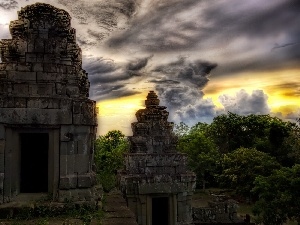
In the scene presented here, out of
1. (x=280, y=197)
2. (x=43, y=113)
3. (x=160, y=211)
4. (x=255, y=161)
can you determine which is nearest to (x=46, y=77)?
(x=43, y=113)

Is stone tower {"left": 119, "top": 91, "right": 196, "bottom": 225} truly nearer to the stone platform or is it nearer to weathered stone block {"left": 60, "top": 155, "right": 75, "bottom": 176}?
the stone platform

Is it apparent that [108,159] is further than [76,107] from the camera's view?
Yes

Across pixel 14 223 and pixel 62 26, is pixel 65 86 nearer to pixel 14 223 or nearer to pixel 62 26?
pixel 62 26

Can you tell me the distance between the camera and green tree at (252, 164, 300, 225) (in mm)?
14594

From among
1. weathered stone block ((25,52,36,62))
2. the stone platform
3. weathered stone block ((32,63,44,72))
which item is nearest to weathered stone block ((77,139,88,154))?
the stone platform

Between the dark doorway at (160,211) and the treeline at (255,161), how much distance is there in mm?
4292

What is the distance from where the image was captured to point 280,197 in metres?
15.0

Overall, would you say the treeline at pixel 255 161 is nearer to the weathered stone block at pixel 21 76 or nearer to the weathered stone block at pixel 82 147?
the weathered stone block at pixel 82 147

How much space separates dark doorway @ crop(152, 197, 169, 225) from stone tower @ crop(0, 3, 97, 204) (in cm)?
825

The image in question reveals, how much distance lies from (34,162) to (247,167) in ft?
71.8

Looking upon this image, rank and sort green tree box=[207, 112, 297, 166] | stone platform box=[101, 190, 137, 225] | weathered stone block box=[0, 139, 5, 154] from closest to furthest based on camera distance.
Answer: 1. stone platform box=[101, 190, 137, 225]
2. weathered stone block box=[0, 139, 5, 154]
3. green tree box=[207, 112, 297, 166]

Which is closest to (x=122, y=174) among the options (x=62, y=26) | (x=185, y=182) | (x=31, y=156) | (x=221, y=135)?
(x=185, y=182)

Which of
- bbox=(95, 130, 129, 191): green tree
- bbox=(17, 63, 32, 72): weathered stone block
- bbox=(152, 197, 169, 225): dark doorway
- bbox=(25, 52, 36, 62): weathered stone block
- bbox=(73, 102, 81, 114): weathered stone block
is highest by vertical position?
bbox=(25, 52, 36, 62): weathered stone block

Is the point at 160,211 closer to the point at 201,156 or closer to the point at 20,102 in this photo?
the point at 20,102
